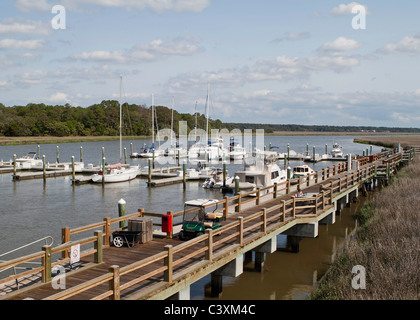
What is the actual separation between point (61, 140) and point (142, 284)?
120m

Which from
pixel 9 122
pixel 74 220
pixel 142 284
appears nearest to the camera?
pixel 142 284

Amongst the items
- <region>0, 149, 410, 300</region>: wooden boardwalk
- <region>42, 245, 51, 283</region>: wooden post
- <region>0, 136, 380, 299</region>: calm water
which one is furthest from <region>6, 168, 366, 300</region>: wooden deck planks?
<region>0, 136, 380, 299</region>: calm water

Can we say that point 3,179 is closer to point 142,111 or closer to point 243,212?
point 243,212

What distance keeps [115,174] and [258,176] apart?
1880 centimetres

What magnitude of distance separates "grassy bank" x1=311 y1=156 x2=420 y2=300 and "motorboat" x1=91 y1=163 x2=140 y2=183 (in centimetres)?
3304

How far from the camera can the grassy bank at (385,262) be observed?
11453 millimetres

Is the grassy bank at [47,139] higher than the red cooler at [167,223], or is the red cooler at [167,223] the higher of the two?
the grassy bank at [47,139]

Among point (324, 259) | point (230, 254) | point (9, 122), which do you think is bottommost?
point (324, 259)

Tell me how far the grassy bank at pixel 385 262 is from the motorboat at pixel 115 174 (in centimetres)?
3304

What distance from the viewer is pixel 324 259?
2033 cm

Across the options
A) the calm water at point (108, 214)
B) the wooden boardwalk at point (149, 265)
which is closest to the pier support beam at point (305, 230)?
the wooden boardwalk at point (149, 265)

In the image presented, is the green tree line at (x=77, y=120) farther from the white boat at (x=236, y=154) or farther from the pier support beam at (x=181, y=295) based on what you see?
the pier support beam at (x=181, y=295)

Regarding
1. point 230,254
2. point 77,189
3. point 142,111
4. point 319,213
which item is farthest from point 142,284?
point 142,111

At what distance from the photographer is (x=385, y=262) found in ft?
44.9
